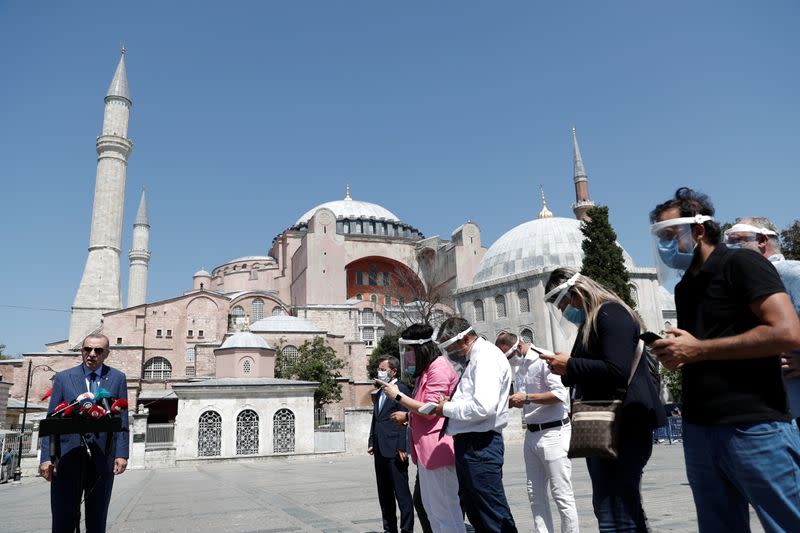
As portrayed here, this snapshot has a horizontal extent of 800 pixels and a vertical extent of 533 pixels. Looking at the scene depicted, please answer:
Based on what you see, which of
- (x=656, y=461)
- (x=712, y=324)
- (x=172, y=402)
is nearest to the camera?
(x=712, y=324)

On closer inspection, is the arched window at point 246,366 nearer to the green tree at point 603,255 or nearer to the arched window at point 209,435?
the arched window at point 209,435

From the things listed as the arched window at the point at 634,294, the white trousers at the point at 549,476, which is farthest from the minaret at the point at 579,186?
the white trousers at the point at 549,476

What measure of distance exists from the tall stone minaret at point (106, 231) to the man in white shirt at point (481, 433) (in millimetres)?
42758

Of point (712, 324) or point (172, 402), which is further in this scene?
point (172, 402)

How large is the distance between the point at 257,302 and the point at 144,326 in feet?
27.8

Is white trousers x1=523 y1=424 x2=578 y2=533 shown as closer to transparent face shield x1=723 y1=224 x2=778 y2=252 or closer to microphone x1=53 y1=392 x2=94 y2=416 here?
transparent face shield x1=723 y1=224 x2=778 y2=252

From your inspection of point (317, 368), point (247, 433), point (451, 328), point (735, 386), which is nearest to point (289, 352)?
point (317, 368)

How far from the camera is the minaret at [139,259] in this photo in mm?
53375

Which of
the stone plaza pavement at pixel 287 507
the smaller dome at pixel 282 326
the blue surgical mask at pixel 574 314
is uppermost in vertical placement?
the smaller dome at pixel 282 326

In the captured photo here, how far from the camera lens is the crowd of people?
6.78 ft

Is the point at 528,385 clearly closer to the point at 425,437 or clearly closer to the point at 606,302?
the point at 425,437

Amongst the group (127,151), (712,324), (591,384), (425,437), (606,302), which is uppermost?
(127,151)

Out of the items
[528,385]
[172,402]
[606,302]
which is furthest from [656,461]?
[172,402]

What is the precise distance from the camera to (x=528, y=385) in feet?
15.4
